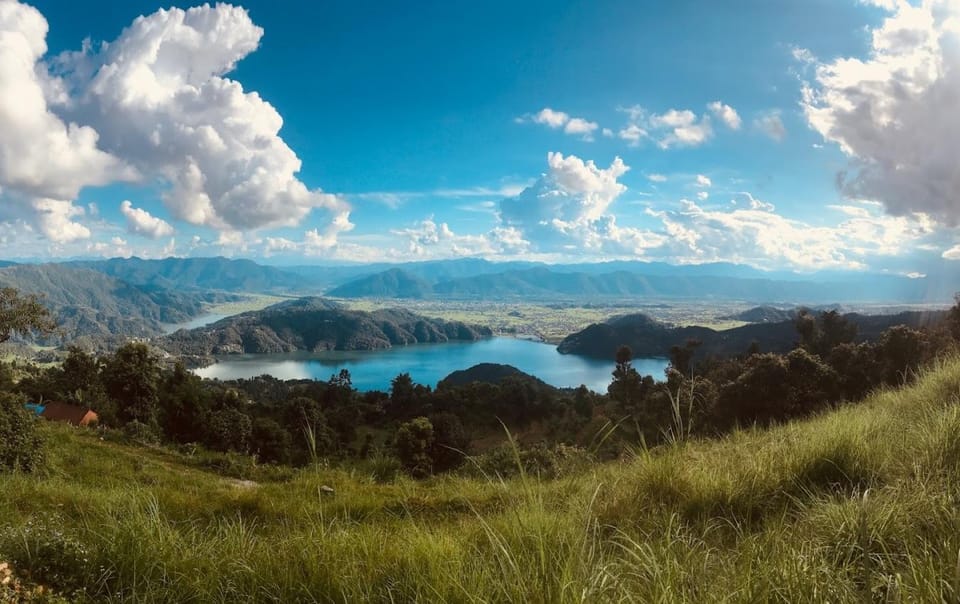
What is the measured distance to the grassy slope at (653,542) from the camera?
1.94m


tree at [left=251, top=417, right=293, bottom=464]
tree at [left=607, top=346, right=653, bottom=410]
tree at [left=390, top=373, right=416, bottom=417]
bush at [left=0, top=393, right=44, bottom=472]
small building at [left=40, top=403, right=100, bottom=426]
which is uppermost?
bush at [left=0, top=393, right=44, bottom=472]

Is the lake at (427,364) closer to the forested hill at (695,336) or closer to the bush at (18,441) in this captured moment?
the forested hill at (695,336)

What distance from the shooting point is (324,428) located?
3588cm

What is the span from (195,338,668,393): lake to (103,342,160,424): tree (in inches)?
2752

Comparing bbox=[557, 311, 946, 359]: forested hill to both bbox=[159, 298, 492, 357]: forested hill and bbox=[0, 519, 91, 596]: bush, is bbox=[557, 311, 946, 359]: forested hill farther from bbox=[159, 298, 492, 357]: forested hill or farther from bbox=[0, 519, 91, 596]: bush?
bbox=[0, 519, 91, 596]: bush

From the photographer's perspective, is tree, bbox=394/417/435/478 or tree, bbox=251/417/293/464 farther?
tree, bbox=251/417/293/464

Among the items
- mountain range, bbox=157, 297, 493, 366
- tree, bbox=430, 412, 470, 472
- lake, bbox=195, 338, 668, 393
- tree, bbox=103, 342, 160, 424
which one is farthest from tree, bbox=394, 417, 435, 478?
mountain range, bbox=157, 297, 493, 366

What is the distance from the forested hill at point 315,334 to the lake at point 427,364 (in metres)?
6.82

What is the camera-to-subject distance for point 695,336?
107m

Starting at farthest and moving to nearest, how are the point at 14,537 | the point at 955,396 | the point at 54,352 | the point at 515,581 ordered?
the point at 54,352
the point at 955,396
the point at 14,537
the point at 515,581

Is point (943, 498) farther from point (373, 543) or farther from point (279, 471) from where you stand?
point (279, 471)

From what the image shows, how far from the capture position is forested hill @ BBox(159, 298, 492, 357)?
170 m

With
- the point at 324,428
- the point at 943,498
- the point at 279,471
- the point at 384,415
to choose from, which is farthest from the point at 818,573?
the point at 384,415

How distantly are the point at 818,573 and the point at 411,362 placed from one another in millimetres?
139145
